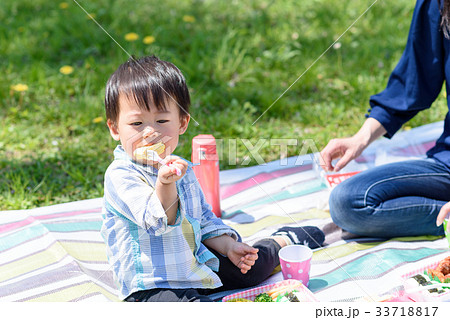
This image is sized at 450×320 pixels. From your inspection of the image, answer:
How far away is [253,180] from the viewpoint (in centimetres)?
210

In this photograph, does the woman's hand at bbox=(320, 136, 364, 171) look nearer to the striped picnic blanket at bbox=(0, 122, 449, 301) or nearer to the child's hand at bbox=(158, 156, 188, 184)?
the striped picnic blanket at bbox=(0, 122, 449, 301)

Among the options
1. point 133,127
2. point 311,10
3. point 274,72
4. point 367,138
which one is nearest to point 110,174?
point 133,127

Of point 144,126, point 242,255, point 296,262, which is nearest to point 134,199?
point 144,126

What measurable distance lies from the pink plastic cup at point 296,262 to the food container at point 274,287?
5 cm

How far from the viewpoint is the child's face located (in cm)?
129

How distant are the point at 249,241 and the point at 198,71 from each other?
1.29 meters

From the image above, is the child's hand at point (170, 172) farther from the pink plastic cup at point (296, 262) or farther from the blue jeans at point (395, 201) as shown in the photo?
the blue jeans at point (395, 201)

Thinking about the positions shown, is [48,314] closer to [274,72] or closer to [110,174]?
[110,174]

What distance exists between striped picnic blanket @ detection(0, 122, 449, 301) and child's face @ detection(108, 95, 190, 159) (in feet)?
1.41

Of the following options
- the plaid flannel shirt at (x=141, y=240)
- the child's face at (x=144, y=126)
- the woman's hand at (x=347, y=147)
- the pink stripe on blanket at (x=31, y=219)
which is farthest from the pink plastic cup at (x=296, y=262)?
the pink stripe on blanket at (x=31, y=219)

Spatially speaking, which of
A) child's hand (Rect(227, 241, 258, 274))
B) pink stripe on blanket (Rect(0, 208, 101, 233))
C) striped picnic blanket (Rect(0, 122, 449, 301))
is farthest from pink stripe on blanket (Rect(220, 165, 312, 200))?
child's hand (Rect(227, 241, 258, 274))

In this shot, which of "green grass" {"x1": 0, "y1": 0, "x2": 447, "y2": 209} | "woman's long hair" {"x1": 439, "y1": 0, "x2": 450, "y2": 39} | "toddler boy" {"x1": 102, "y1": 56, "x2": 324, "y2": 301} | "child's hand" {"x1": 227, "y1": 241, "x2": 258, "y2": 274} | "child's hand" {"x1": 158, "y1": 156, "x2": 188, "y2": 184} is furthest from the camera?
"green grass" {"x1": 0, "y1": 0, "x2": 447, "y2": 209}

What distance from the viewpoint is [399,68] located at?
1.83 meters

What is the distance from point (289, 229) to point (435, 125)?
102cm
